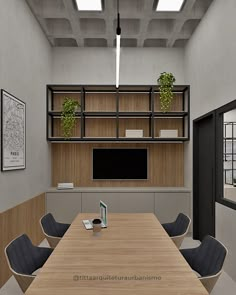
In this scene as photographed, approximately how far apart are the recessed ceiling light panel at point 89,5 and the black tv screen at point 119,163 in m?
2.78

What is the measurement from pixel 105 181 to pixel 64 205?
1027mm

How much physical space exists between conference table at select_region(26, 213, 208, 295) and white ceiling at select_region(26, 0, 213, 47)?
133 inches

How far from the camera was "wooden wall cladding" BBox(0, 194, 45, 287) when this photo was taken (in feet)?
12.1

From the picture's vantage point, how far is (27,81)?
15.8ft

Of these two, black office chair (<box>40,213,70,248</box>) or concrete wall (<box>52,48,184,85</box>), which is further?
concrete wall (<box>52,48,184,85</box>)

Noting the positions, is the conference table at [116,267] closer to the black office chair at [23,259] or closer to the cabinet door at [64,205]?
the black office chair at [23,259]

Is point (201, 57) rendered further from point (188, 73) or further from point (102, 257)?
point (102, 257)

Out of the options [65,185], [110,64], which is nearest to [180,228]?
[65,185]

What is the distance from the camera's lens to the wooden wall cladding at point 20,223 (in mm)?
3682

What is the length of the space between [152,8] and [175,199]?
333cm

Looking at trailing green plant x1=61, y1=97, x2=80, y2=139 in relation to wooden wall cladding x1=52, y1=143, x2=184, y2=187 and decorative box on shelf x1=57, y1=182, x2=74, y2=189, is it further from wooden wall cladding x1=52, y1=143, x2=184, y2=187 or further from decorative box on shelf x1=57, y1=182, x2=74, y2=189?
decorative box on shelf x1=57, y1=182, x2=74, y2=189

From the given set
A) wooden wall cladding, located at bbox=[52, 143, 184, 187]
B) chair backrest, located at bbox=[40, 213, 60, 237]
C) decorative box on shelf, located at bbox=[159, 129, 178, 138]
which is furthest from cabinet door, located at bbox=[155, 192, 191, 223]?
chair backrest, located at bbox=[40, 213, 60, 237]

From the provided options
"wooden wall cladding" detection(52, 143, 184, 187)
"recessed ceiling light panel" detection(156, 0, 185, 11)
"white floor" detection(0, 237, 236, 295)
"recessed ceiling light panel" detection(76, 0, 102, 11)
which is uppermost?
"recessed ceiling light panel" detection(156, 0, 185, 11)

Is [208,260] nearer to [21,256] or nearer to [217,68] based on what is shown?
[21,256]
